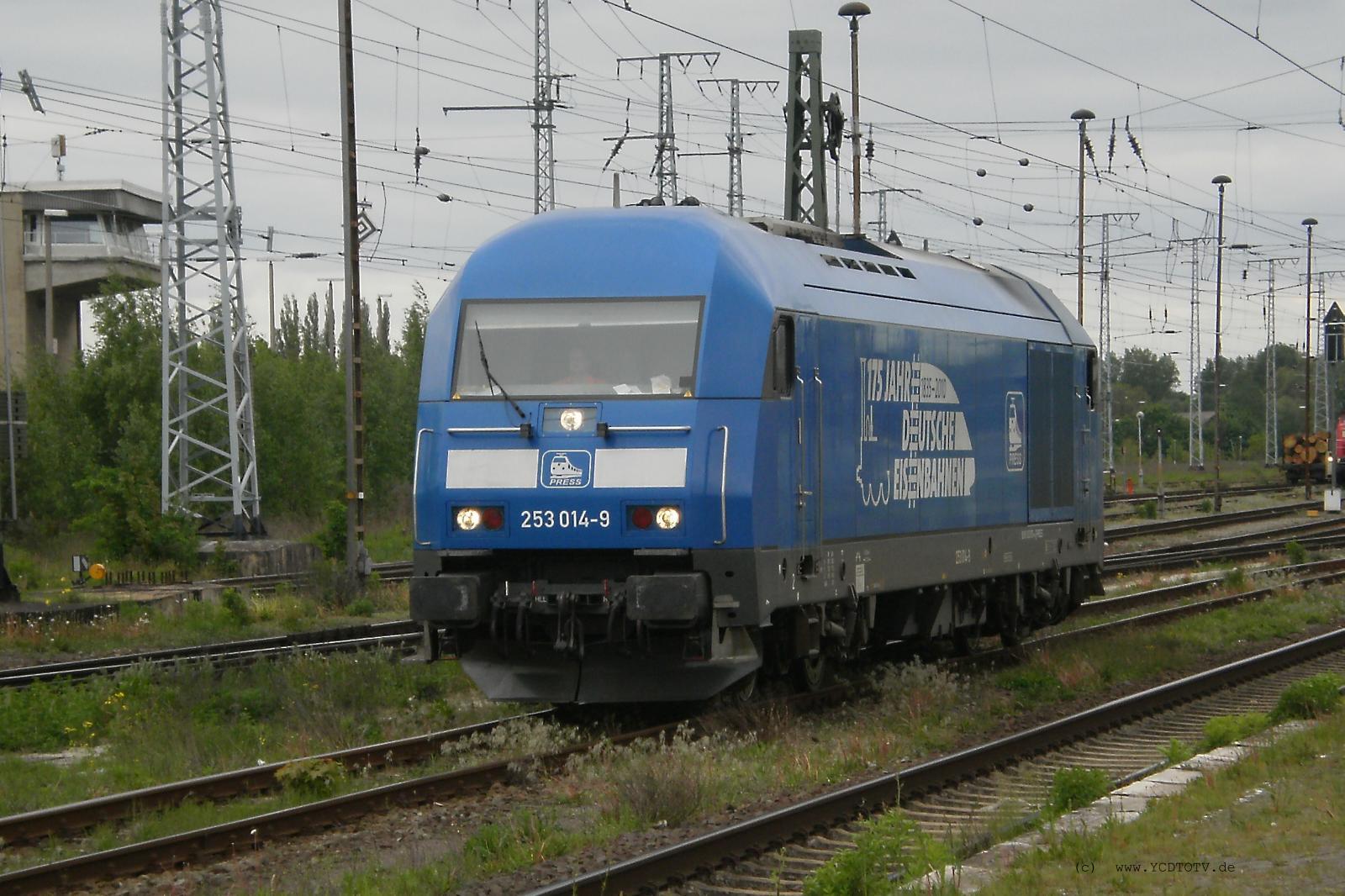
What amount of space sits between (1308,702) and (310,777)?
8134mm

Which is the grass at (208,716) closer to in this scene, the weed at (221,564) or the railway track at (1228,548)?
the weed at (221,564)

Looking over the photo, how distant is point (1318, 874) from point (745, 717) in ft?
19.6

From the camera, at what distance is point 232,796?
35.6 feet

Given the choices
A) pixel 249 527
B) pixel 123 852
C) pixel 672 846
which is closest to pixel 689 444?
pixel 672 846

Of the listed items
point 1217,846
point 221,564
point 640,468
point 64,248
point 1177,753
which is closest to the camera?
point 1217,846

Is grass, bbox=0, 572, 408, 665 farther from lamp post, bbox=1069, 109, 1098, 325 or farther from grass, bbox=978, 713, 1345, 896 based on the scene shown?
lamp post, bbox=1069, 109, 1098, 325

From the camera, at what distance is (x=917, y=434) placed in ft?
52.2

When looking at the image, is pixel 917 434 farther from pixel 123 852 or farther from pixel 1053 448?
pixel 123 852

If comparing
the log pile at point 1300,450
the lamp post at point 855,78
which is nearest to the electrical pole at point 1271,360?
the log pile at point 1300,450

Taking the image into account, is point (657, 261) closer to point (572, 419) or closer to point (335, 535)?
point (572, 419)

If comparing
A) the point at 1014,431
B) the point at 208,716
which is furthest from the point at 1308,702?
the point at 208,716

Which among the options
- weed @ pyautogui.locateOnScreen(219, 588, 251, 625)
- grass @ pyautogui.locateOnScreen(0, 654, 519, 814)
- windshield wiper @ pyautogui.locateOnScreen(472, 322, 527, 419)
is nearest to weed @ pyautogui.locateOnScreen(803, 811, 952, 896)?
windshield wiper @ pyautogui.locateOnScreen(472, 322, 527, 419)

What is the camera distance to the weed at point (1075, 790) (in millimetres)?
10234

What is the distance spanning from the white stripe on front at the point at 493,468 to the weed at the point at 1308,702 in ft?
21.0
